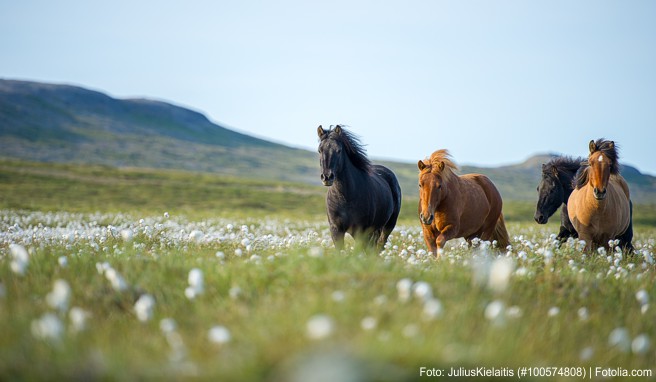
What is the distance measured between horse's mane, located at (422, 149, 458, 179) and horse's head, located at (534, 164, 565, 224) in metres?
4.47

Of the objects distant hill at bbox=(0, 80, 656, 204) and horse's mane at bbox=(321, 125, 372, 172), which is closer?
horse's mane at bbox=(321, 125, 372, 172)

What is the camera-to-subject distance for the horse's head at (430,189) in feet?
35.8

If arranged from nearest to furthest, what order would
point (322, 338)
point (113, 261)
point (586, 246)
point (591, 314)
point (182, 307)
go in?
point (322, 338) → point (182, 307) → point (591, 314) → point (113, 261) → point (586, 246)

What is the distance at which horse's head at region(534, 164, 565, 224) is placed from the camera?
15.5 m

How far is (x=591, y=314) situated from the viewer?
632cm

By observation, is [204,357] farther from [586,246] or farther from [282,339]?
[586,246]

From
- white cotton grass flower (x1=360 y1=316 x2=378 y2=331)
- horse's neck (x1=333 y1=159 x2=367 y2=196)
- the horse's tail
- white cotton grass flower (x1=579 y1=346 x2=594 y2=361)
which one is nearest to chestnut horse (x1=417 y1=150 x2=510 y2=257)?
the horse's tail

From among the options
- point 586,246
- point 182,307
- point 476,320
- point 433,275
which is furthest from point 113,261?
point 586,246

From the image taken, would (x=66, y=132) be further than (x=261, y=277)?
Yes

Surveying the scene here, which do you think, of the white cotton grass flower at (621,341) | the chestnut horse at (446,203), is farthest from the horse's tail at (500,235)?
the white cotton grass flower at (621,341)

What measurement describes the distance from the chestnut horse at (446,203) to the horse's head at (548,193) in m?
2.51

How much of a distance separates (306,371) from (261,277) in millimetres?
2697

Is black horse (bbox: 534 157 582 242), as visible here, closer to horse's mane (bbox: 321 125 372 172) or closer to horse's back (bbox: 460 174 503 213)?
horse's back (bbox: 460 174 503 213)

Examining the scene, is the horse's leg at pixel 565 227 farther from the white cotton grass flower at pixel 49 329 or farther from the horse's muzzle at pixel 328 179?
the white cotton grass flower at pixel 49 329
